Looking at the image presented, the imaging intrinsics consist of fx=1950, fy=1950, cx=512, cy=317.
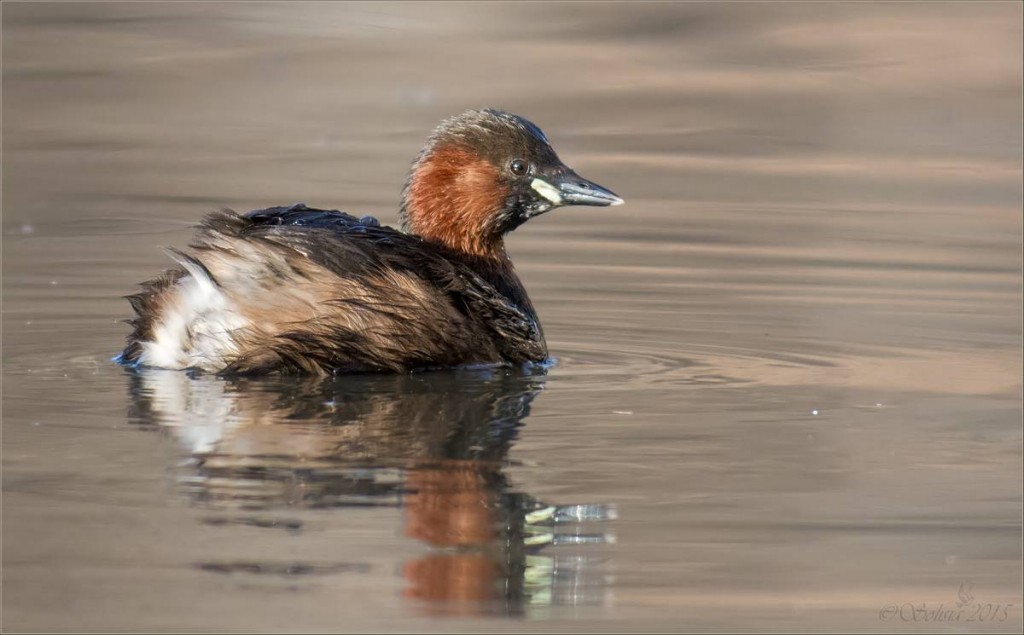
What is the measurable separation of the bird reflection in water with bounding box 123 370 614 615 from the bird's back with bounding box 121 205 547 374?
95 mm

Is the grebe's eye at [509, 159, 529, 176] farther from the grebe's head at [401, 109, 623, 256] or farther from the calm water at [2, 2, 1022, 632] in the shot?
the calm water at [2, 2, 1022, 632]

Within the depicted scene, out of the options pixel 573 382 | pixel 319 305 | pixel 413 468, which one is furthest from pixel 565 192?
pixel 413 468

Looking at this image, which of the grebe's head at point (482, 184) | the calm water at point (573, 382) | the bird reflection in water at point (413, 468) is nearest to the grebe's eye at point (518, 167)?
the grebe's head at point (482, 184)

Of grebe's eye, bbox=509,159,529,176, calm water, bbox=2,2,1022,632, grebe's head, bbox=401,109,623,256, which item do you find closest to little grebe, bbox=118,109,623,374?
calm water, bbox=2,2,1022,632

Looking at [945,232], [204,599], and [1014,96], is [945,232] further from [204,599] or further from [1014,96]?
[204,599]

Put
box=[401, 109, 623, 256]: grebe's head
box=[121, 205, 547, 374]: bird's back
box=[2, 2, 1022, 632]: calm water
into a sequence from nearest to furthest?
box=[2, 2, 1022, 632]: calm water
box=[121, 205, 547, 374]: bird's back
box=[401, 109, 623, 256]: grebe's head

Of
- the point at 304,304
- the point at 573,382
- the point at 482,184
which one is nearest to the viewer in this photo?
the point at 304,304

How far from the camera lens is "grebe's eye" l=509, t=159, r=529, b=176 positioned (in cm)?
785

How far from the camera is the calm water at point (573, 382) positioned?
4.77m

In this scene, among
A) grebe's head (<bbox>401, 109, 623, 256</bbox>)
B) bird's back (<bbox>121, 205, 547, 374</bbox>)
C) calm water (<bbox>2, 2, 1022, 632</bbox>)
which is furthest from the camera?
grebe's head (<bbox>401, 109, 623, 256</bbox>)

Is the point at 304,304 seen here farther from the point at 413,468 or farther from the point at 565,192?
the point at 565,192

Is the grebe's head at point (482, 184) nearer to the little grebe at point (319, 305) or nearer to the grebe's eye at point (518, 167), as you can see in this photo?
the grebe's eye at point (518, 167)

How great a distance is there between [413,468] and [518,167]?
246cm

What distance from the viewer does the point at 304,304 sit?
6777mm
